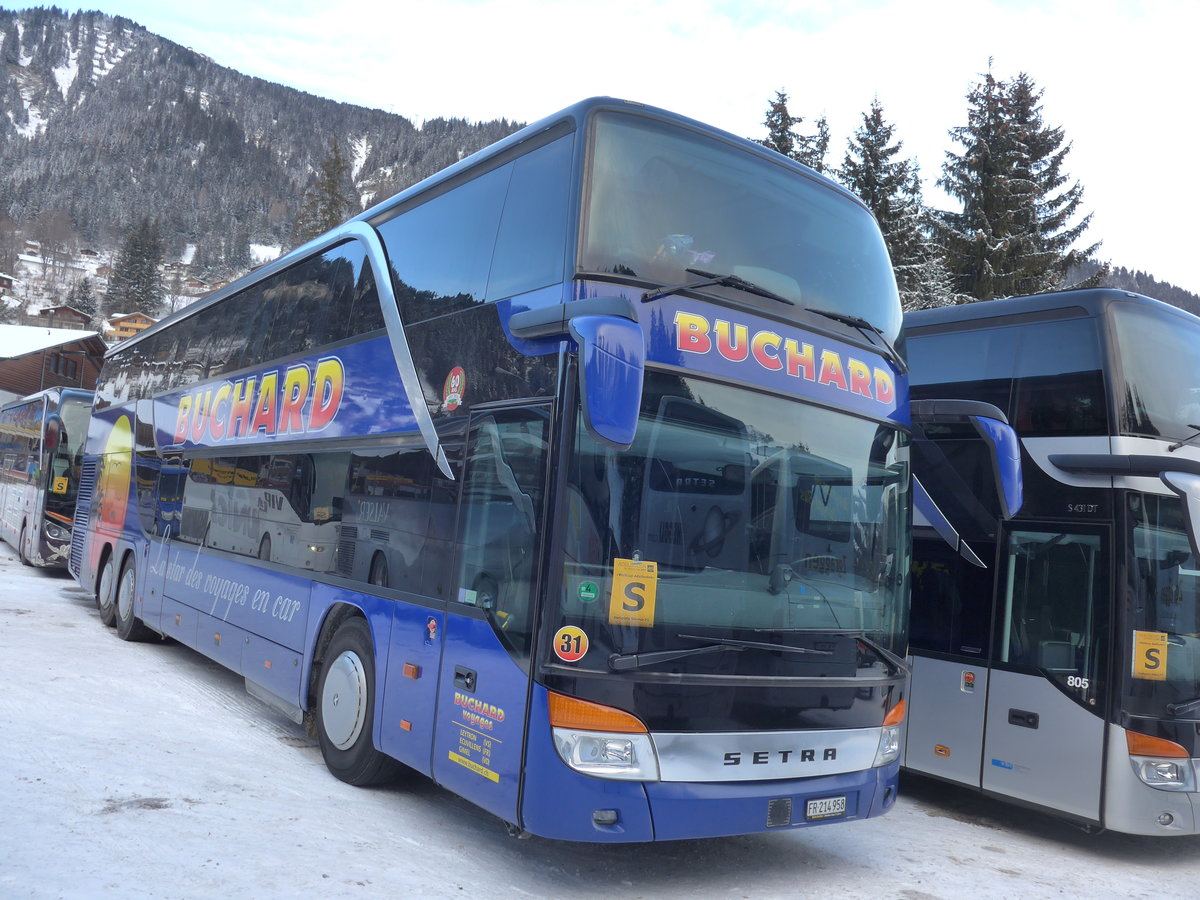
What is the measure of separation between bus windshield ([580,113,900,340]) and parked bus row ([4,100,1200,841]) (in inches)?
0.8

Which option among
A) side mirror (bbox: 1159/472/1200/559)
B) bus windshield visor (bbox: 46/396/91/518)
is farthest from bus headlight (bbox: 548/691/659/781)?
bus windshield visor (bbox: 46/396/91/518)

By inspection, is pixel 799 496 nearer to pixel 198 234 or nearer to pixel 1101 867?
pixel 1101 867

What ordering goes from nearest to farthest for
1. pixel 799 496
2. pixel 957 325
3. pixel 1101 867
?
pixel 799 496 < pixel 1101 867 < pixel 957 325

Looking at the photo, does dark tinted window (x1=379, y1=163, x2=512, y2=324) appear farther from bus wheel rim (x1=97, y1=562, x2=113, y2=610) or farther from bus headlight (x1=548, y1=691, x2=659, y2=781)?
bus wheel rim (x1=97, y1=562, x2=113, y2=610)

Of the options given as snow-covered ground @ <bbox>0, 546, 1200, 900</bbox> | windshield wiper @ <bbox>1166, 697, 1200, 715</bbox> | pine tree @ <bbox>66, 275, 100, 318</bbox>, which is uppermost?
pine tree @ <bbox>66, 275, 100, 318</bbox>

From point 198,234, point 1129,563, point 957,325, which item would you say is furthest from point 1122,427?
point 198,234

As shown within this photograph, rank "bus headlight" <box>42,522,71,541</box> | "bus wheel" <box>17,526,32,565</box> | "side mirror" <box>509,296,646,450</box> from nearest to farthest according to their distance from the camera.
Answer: "side mirror" <box>509,296,646,450</box>
"bus headlight" <box>42,522,71,541</box>
"bus wheel" <box>17,526,32,565</box>

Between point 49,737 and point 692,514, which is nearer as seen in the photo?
point 692,514

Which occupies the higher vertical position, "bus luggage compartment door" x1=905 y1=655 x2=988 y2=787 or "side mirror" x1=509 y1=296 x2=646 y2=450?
"side mirror" x1=509 y1=296 x2=646 y2=450

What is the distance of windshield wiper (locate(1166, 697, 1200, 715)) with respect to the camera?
6691 millimetres

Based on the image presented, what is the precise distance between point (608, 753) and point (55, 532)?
18.8 meters

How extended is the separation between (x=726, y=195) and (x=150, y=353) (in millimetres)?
9938

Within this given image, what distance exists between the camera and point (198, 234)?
157m

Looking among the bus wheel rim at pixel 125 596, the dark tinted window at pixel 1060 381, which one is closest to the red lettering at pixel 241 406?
the bus wheel rim at pixel 125 596
